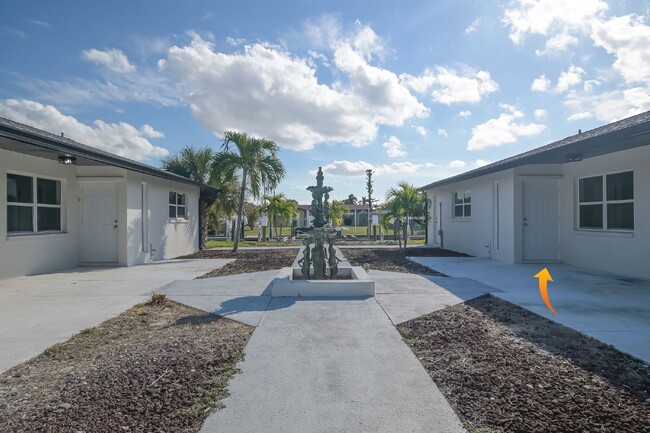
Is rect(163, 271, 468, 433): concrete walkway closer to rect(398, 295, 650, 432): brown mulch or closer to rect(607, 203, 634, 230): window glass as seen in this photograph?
rect(398, 295, 650, 432): brown mulch

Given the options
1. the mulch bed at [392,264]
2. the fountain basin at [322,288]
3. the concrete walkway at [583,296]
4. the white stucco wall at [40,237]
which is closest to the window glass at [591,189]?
the concrete walkway at [583,296]

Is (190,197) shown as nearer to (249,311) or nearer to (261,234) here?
(261,234)

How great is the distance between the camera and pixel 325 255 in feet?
25.7

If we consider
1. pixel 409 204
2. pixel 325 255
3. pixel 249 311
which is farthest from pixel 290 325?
pixel 409 204

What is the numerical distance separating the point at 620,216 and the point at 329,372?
9249mm

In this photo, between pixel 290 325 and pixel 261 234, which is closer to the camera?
pixel 290 325

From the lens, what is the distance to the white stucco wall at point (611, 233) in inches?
333

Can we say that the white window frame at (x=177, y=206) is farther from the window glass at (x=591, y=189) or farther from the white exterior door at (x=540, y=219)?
the window glass at (x=591, y=189)

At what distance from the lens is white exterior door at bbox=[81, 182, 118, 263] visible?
11.2 metres

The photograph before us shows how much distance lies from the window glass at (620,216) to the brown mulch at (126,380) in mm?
9141

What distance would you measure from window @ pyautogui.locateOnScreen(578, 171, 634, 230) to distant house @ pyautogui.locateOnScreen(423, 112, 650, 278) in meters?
0.02

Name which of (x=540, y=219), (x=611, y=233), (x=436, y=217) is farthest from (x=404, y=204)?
(x=611, y=233)

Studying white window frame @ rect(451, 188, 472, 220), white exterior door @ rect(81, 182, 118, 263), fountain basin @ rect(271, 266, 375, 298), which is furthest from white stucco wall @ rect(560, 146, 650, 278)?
white exterior door @ rect(81, 182, 118, 263)

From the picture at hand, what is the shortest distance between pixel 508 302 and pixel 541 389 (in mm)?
3438
